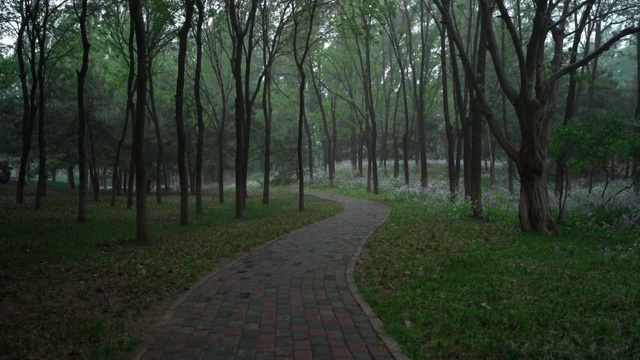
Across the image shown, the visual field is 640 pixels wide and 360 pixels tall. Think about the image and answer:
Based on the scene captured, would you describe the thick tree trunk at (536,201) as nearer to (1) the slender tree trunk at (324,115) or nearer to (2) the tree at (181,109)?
(2) the tree at (181,109)

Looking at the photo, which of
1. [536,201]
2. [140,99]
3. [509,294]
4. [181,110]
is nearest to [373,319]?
[509,294]

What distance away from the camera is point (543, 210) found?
31.6 feet

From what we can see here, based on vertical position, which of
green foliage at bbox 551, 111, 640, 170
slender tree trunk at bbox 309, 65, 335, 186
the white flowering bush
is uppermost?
slender tree trunk at bbox 309, 65, 335, 186

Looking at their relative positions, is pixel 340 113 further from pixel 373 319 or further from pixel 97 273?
pixel 373 319

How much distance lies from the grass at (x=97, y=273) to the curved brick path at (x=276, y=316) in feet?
1.24

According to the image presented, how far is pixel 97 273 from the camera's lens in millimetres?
6648

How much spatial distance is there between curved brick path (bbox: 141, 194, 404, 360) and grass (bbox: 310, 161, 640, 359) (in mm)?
324

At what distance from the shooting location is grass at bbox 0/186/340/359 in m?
4.14

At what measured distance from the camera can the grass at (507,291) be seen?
3.88 meters

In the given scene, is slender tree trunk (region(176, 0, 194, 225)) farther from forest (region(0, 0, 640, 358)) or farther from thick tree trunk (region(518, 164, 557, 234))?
thick tree trunk (region(518, 164, 557, 234))

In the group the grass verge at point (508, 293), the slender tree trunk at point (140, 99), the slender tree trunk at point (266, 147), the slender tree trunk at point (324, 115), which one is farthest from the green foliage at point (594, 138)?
the slender tree trunk at point (324, 115)

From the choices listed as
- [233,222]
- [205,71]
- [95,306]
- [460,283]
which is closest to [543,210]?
[460,283]

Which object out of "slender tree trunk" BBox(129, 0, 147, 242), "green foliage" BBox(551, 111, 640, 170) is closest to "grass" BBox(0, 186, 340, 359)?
"slender tree trunk" BBox(129, 0, 147, 242)

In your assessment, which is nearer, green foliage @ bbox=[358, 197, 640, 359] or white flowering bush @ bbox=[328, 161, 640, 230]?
green foliage @ bbox=[358, 197, 640, 359]
